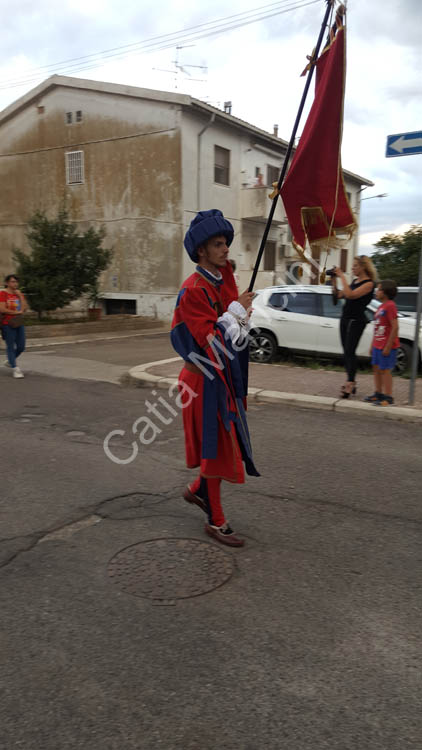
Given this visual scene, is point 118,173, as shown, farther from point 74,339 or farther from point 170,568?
point 170,568

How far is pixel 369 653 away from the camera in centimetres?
251

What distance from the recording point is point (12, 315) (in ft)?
31.4

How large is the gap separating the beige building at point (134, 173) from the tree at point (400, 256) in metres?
15.5

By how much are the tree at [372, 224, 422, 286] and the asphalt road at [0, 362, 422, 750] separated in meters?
34.8

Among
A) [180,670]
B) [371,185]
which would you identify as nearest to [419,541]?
[180,670]

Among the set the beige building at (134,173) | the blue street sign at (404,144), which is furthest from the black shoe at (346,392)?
the beige building at (134,173)

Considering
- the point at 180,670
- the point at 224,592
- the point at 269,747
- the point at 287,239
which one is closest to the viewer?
the point at 269,747

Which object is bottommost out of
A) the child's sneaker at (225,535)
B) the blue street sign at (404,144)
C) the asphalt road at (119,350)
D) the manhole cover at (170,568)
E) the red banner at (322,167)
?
the asphalt road at (119,350)

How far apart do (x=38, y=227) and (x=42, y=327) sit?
349cm

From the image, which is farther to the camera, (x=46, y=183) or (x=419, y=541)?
(x=46, y=183)

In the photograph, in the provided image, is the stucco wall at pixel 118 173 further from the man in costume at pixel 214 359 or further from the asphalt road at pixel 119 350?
the man in costume at pixel 214 359

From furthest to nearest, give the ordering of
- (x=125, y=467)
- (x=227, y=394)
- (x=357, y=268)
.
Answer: (x=357, y=268) → (x=125, y=467) → (x=227, y=394)

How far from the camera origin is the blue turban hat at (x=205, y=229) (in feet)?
11.1

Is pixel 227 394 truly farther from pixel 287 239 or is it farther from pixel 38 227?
pixel 287 239
